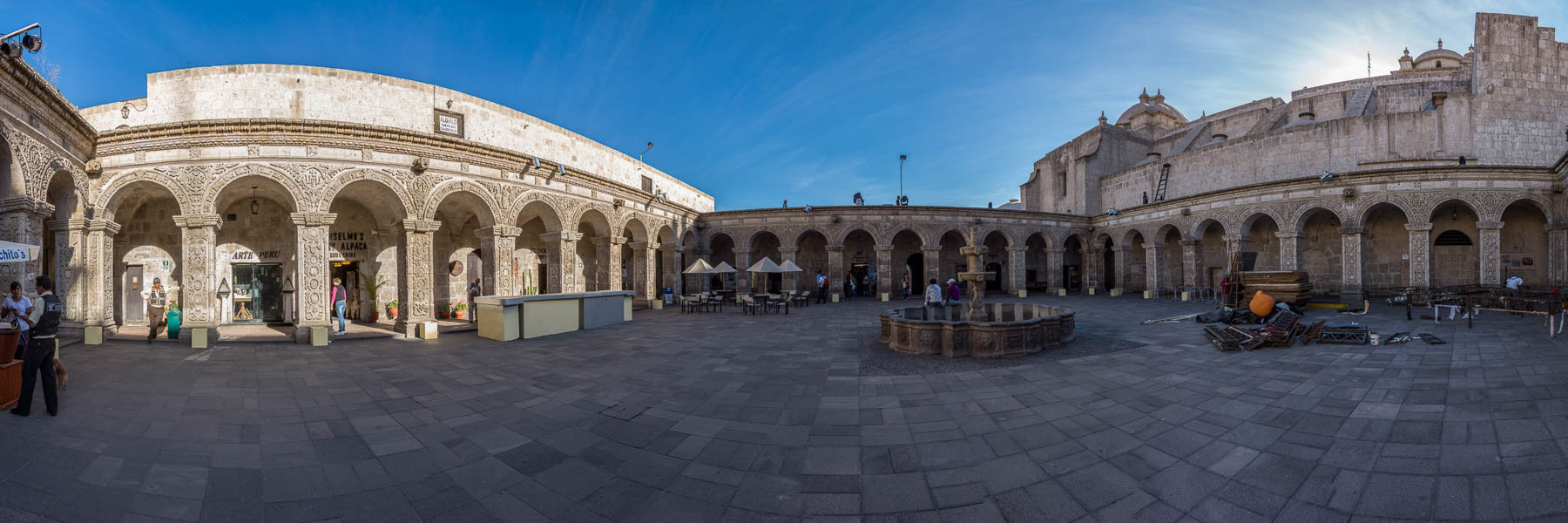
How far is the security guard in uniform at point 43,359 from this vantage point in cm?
495

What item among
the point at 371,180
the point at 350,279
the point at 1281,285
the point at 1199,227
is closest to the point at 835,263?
the point at 1281,285

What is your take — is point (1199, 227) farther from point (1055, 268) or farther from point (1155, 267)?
point (1055, 268)

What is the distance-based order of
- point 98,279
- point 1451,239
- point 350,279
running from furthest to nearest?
1. point 1451,239
2. point 350,279
3. point 98,279

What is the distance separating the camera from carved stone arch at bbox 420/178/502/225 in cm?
1248

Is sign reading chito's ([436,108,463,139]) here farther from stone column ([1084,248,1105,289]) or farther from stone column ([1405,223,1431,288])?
stone column ([1405,223,1431,288])

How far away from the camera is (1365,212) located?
17891 millimetres

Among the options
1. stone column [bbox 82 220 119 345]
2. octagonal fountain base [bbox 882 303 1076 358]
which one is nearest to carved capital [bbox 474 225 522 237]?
stone column [bbox 82 220 119 345]

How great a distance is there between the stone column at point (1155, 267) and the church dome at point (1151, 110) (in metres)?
17.7

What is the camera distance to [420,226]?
12.3 metres

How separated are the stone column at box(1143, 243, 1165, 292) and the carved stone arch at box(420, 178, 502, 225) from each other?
26249 mm

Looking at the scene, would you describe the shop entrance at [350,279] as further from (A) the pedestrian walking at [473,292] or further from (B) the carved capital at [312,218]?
(B) the carved capital at [312,218]

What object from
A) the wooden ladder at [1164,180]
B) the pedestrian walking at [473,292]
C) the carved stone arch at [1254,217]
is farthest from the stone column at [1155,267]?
the pedestrian walking at [473,292]

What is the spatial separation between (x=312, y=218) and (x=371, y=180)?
138cm

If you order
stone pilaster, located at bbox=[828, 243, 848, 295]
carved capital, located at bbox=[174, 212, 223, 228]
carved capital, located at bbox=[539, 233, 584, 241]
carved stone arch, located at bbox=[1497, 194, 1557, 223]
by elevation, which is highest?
carved stone arch, located at bbox=[1497, 194, 1557, 223]
